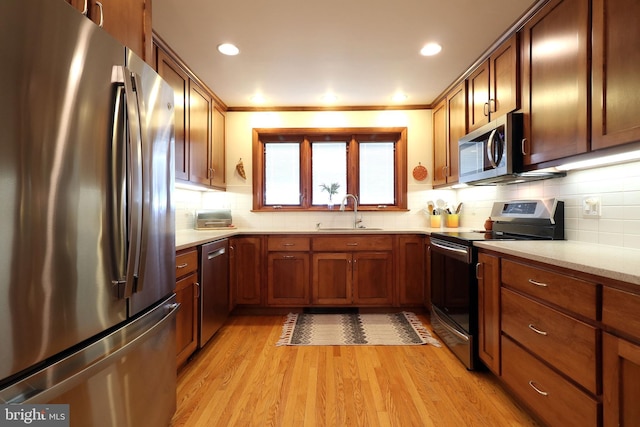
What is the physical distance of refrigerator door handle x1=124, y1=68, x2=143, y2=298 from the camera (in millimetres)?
1046

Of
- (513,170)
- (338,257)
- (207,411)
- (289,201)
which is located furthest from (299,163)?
(207,411)

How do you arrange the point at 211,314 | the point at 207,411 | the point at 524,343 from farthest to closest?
the point at 211,314 → the point at 207,411 → the point at 524,343

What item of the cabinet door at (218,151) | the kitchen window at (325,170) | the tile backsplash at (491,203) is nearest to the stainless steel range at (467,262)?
the tile backsplash at (491,203)

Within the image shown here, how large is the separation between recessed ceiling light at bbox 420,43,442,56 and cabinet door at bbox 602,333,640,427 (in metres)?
2.08

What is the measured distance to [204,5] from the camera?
178cm

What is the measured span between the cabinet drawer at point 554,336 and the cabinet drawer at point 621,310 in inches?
3.6

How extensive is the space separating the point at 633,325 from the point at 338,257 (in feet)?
7.41

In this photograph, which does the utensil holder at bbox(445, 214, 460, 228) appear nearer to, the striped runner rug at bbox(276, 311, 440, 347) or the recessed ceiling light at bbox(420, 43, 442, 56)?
the striped runner rug at bbox(276, 311, 440, 347)

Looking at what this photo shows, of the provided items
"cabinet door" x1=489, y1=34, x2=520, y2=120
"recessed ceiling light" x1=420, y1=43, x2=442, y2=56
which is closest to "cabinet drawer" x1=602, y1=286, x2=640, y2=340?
"cabinet door" x1=489, y1=34, x2=520, y2=120

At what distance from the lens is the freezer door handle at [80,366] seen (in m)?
0.75

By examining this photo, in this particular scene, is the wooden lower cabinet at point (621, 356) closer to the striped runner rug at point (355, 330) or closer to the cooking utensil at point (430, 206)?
the striped runner rug at point (355, 330)

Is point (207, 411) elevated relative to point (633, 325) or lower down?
lower down

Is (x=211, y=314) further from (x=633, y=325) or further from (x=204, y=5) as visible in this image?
(x=633, y=325)

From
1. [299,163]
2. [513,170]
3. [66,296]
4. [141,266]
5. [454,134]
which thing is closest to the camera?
[66,296]
